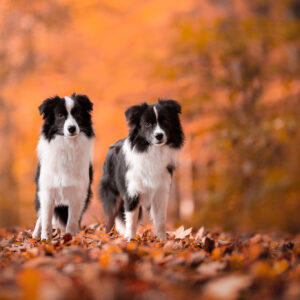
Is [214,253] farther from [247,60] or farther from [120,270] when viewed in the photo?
[247,60]

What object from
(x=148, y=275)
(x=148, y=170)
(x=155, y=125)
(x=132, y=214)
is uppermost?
(x=155, y=125)

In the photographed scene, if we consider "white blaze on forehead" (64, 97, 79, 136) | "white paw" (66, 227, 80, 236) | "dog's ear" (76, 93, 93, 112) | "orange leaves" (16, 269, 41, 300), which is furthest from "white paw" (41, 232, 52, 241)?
"orange leaves" (16, 269, 41, 300)

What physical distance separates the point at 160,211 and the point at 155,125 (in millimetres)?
976

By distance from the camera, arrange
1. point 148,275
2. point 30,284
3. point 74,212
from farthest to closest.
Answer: point 74,212 < point 148,275 < point 30,284

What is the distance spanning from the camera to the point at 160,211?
4.55 meters

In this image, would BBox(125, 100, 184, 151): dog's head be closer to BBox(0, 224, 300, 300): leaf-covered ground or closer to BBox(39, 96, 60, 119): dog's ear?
BBox(39, 96, 60, 119): dog's ear

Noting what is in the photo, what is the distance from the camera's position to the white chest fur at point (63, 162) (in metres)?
4.36

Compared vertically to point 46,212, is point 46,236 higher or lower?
lower

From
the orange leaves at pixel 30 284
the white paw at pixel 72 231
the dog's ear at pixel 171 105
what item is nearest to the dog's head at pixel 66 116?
the dog's ear at pixel 171 105

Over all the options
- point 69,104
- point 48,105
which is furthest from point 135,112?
point 48,105

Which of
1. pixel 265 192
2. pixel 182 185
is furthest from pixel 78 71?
pixel 265 192

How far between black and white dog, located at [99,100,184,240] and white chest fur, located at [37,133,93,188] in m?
0.51

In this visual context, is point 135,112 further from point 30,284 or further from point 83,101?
point 30,284

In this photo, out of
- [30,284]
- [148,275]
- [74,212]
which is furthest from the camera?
[74,212]
